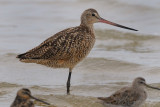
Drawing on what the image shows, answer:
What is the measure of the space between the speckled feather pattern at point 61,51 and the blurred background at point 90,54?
1.80 feet

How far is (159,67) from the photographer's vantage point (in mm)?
10883

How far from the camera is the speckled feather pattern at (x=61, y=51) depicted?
913 centimetres

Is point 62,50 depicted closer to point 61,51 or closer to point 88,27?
point 61,51

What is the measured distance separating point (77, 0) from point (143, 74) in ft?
24.9

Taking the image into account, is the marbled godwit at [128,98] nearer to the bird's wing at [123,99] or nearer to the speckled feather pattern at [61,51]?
the bird's wing at [123,99]

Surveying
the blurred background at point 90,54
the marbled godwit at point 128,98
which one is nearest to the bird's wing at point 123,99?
the marbled godwit at point 128,98

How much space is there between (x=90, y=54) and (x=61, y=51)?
3.15m

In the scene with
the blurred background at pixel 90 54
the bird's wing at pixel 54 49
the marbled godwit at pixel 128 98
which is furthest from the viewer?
the blurred background at pixel 90 54

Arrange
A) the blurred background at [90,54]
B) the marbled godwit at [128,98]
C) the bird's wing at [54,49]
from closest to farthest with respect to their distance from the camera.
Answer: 1. the marbled godwit at [128,98]
2. the bird's wing at [54,49]
3. the blurred background at [90,54]

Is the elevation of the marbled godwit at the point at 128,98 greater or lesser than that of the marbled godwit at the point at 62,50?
lesser

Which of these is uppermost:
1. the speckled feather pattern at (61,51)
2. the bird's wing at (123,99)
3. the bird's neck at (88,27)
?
the bird's neck at (88,27)

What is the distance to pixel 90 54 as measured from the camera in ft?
40.3

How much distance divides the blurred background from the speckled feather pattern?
548 mm

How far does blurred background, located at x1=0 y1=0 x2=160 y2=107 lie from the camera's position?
31.9 feet
